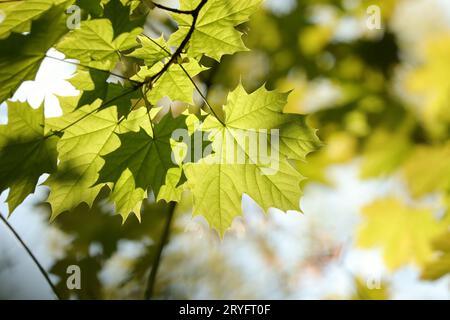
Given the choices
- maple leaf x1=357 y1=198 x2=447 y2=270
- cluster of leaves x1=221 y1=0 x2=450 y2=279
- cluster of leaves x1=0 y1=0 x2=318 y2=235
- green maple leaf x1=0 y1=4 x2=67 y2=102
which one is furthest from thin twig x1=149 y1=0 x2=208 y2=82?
maple leaf x1=357 y1=198 x2=447 y2=270

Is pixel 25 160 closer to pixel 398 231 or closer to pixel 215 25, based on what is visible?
pixel 215 25

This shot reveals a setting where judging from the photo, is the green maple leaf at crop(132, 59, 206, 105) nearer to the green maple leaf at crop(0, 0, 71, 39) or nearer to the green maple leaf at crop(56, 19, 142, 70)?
the green maple leaf at crop(56, 19, 142, 70)

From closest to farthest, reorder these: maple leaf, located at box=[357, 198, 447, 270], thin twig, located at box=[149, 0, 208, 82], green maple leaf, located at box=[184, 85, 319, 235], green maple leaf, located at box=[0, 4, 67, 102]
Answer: green maple leaf, located at box=[0, 4, 67, 102] → thin twig, located at box=[149, 0, 208, 82] → green maple leaf, located at box=[184, 85, 319, 235] → maple leaf, located at box=[357, 198, 447, 270]

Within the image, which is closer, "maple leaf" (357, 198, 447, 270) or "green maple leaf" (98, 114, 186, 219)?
"green maple leaf" (98, 114, 186, 219)

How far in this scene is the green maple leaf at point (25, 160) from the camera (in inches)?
42.8

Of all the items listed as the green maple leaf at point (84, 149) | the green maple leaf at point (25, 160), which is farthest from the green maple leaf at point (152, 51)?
the green maple leaf at point (25, 160)

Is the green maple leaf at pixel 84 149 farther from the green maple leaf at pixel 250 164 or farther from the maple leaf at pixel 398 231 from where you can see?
the maple leaf at pixel 398 231

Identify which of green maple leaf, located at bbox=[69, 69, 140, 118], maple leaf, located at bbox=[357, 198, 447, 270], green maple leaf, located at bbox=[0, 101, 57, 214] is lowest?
green maple leaf, located at bbox=[0, 101, 57, 214]

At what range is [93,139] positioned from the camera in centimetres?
117

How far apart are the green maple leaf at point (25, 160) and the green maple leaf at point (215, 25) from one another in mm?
351

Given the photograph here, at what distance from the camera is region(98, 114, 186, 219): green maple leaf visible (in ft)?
3.71

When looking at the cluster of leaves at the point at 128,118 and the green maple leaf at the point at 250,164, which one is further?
the green maple leaf at the point at 250,164

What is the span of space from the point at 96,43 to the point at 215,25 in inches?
10.1

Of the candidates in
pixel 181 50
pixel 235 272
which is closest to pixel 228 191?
pixel 181 50
